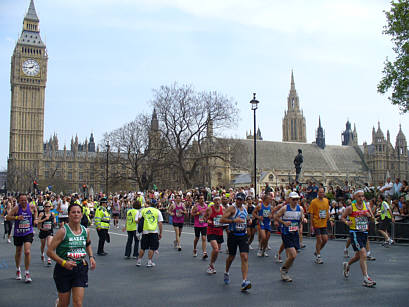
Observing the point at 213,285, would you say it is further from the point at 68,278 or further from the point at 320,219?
the point at 320,219

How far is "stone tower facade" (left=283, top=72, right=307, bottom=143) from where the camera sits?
129 metres

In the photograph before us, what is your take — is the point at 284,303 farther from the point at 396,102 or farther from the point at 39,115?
the point at 39,115

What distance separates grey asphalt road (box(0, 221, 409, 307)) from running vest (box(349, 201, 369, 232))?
1.06 meters

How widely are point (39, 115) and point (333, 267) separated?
379 ft

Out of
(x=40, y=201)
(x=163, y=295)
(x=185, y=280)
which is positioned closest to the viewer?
(x=163, y=295)

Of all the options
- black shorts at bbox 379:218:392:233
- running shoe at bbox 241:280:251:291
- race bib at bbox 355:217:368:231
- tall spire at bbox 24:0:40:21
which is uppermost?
tall spire at bbox 24:0:40:21

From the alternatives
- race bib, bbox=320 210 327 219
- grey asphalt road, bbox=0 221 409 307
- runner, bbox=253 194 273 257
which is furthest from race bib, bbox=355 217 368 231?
runner, bbox=253 194 273 257

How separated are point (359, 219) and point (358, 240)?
1.55 feet

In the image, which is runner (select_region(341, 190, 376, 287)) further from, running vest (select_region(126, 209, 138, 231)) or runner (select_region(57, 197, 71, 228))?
runner (select_region(57, 197, 71, 228))

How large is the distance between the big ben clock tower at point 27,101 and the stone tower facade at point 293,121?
68519 millimetres

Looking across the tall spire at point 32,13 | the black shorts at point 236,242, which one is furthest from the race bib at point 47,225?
the tall spire at point 32,13

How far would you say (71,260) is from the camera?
5598 millimetres

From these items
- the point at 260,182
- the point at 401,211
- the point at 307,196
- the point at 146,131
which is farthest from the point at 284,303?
the point at 260,182

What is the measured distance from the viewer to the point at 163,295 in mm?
7762
